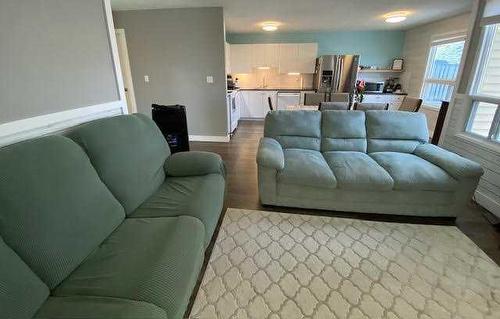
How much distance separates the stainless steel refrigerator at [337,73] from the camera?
5.79 m

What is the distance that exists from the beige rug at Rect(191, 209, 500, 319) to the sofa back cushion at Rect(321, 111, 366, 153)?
0.91 meters

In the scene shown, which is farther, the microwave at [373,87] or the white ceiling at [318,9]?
the microwave at [373,87]

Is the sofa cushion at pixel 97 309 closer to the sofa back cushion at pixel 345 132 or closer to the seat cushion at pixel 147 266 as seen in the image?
the seat cushion at pixel 147 266

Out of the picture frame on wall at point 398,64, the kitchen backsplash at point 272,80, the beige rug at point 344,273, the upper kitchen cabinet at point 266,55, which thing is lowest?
the beige rug at point 344,273

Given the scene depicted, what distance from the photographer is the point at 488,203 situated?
2.38 m

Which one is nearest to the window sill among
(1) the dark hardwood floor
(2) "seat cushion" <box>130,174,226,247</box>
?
(1) the dark hardwood floor

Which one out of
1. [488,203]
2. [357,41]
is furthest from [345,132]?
Answer: [357,41]

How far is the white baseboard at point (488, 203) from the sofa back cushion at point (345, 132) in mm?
1250

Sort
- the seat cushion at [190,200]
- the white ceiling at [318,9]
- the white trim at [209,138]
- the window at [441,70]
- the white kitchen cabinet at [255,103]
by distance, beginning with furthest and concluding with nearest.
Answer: the white kitchen cabinet at [255,103]
the white trim at [209,138]
the window at [441,70]
the white ceiling at [318,9]
the seat cushion at [190,200]

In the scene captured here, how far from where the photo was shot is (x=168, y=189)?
74.9 inches

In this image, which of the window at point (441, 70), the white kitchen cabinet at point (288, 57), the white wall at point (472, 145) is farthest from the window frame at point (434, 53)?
the white kitchen cabinet at point (288, 57)

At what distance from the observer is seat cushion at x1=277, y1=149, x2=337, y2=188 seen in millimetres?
2139

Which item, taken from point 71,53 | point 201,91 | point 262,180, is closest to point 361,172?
point 262,180

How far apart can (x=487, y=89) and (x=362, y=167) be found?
1.80 m
